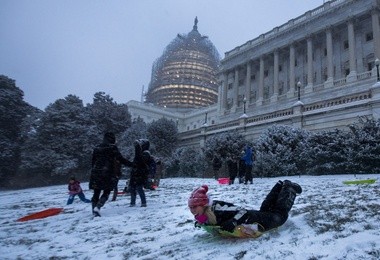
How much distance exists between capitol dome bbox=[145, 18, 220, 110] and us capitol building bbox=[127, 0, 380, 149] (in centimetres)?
2031

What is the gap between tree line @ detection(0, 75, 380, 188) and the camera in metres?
16.4

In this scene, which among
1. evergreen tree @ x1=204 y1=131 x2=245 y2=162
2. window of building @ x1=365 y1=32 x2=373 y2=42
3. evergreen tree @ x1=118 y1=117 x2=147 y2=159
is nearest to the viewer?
evergreen tree @ x1=204 y1=131 x2=245 y2=162

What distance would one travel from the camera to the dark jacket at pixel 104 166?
23.6ft

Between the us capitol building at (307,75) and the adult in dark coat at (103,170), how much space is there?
16492mm

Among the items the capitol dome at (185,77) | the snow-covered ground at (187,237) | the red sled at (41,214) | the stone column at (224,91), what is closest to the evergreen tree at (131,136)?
the red sled at (41,214)

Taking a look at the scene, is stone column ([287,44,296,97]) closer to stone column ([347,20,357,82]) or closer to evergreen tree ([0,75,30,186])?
stone column ([347,20,357,82])

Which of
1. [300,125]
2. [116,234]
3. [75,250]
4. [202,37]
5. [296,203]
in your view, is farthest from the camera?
[202,37]

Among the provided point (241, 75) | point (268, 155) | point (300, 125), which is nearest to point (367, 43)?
point (241, 75)

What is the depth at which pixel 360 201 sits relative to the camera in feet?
21.5

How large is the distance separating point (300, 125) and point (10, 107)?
1216 inches

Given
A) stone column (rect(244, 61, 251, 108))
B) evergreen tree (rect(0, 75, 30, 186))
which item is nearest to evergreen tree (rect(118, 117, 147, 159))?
evergreen tree (rect(0, 75, 30, 186))

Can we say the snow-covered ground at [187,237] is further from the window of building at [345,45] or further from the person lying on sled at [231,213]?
the window of building at [345,45]

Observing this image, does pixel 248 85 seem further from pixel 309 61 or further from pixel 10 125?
pixel 10 125

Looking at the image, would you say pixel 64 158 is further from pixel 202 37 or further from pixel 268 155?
pixel 202 37
